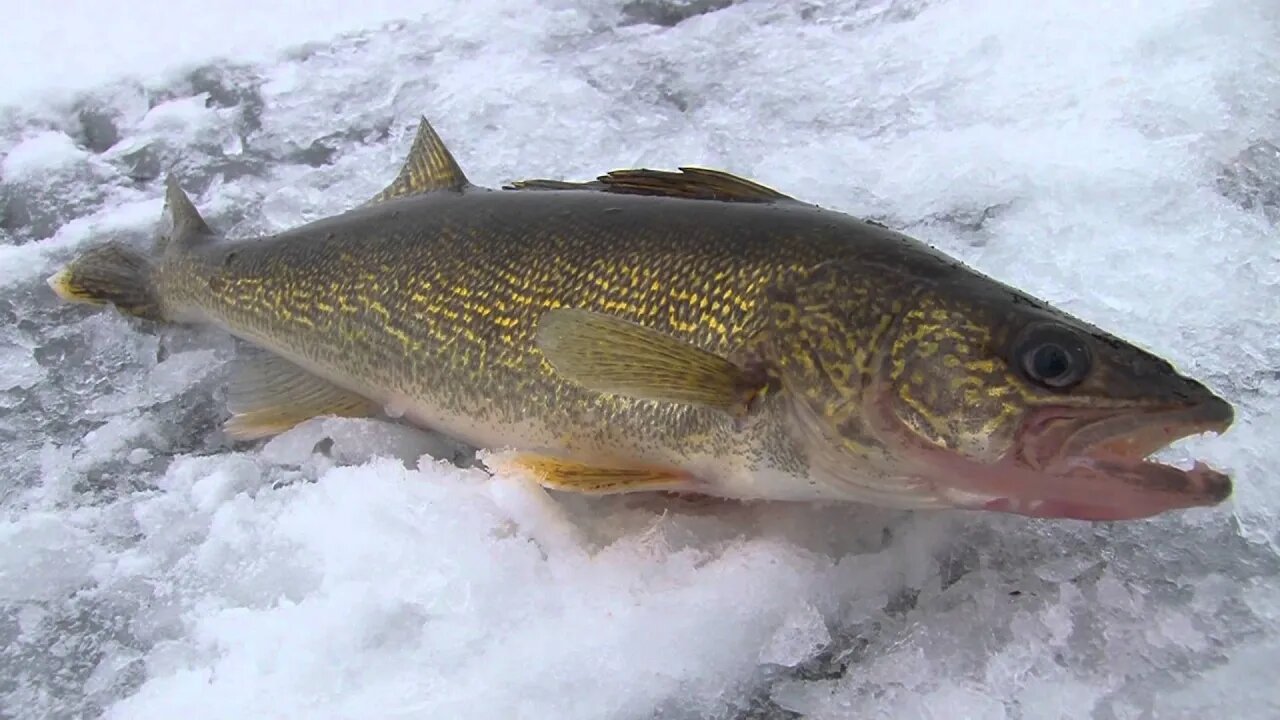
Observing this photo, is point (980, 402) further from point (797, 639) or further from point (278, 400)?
point (278, 400)

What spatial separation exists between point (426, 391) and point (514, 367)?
30 cm

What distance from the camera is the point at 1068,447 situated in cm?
165

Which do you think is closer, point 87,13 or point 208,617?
point 208,617

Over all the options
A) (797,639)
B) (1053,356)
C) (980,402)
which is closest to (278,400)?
(797,639)

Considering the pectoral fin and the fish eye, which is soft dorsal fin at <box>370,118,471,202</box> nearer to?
the pectoral fin

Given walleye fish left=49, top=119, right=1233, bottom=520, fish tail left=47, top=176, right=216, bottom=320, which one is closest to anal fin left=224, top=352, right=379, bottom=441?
walleye fish left=49, top=119, right=1233, bottom=520

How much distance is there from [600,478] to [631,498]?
0.18 m

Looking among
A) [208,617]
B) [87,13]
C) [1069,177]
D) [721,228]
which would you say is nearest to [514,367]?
[721,228]

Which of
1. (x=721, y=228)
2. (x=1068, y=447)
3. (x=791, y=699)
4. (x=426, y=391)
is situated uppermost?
(x=721, y=228)

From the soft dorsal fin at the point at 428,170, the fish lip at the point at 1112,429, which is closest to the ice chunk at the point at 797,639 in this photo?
the fish lip at the point at 1112,429

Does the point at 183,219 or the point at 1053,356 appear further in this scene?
the point at 183,219

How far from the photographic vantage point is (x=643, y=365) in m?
1.94

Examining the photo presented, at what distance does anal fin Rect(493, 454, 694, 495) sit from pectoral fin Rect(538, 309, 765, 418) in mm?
173

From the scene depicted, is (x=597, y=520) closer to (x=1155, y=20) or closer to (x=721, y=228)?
(x=721, y=228)
